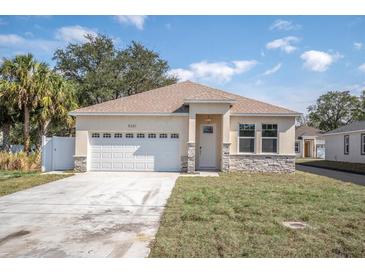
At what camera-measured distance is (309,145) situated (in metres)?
40.9

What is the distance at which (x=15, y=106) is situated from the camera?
65.4ft

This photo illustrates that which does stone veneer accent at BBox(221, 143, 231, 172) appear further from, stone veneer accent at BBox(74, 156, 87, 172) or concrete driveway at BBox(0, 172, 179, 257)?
stone veneer accent at BBox(74, 156, 87, 172)

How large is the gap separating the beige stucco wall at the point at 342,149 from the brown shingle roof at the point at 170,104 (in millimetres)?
11001

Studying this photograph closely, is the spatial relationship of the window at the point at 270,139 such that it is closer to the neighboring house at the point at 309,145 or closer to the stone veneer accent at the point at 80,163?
the stone veneer accent at the point at 80,163

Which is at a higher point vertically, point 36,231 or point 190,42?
point 190,42

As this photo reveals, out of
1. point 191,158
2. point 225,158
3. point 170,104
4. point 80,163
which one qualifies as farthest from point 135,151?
point 225,158

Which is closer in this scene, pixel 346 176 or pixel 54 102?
pixel 346 176

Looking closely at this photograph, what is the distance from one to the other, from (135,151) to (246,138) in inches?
238

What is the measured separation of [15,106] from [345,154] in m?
25.9

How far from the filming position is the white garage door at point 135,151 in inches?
644

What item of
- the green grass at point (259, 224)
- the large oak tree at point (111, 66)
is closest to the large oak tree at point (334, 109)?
the large oak tree at point (111, 66)

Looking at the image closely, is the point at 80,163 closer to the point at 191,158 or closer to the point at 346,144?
the point at 191,158

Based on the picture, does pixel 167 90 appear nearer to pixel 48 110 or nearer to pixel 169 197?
pixel 48 110
